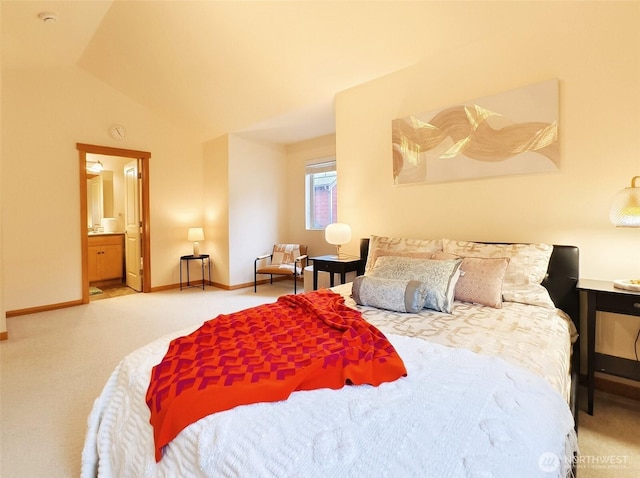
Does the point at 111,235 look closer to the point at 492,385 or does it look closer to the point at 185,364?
the point at 185,364

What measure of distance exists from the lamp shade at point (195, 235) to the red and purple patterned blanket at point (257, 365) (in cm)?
409

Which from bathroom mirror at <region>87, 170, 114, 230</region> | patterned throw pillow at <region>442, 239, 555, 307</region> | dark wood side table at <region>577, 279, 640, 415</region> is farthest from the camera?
bathroom mirror at <region>87, 170, 114, 230</region>

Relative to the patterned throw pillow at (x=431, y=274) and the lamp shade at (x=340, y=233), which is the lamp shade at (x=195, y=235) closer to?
the lamp shade at (x=340, y=233)

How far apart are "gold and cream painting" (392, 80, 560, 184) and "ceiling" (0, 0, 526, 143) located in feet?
1.85

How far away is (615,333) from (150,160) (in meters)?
5.82

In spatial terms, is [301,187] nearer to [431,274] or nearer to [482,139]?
[482,139]

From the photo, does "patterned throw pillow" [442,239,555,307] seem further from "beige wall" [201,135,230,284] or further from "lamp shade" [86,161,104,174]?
"lamp shade" [86,161,104,174]

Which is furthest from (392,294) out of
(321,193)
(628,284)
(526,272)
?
(321,193)

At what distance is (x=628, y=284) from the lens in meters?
1.92

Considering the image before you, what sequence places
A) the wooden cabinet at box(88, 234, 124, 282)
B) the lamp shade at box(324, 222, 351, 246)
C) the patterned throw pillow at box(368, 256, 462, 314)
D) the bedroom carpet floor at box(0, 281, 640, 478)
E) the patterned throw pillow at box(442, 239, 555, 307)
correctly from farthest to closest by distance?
the wooden cabinet at box(88, 234, 124, 282) < the lamp shade at box(324, 222, 351, 246) < the patterned throw pillow at box(442, 239, 555, 307) < the patterned throw pillow at box(368, 256, 462, 314) < the bedroom carpet floor at box(0, 281, 640, 478)

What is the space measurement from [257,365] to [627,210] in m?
2.24

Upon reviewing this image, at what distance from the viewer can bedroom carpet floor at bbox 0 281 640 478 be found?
165 cm

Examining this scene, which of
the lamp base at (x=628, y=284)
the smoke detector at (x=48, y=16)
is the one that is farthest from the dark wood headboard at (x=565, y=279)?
the smoke detector at (x=48, y=16)

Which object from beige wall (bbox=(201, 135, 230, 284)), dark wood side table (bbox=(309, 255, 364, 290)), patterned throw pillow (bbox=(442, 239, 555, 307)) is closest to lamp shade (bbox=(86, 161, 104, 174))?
beige wall (bbox=(201, 135, 230, 284))
